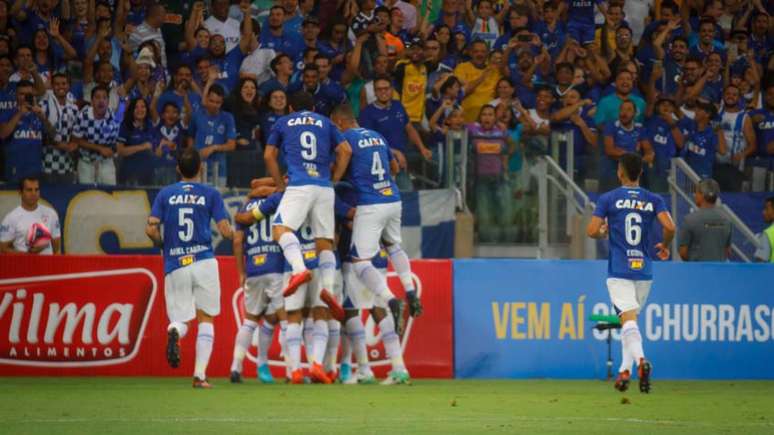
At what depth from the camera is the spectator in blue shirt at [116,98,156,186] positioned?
18094mm

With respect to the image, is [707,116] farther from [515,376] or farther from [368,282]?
[368,282]

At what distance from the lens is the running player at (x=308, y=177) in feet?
47.3

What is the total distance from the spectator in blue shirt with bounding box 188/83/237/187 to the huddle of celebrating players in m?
3.13

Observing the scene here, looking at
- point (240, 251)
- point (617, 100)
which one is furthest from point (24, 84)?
point (617, 100)

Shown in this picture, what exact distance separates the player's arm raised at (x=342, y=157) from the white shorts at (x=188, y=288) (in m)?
1.69

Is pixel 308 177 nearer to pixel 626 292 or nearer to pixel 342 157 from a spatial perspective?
pixel 342 157

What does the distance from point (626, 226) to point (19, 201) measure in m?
7.69

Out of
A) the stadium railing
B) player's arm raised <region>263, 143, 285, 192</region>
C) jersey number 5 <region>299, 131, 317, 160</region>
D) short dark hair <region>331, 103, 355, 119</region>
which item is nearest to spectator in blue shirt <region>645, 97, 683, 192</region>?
the stadium railing

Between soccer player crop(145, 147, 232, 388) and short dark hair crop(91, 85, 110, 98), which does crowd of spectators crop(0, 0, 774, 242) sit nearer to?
short dark hair crop(91, 85, 110, 98)

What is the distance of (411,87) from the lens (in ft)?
67.5

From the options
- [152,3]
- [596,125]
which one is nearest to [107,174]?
[152,3]

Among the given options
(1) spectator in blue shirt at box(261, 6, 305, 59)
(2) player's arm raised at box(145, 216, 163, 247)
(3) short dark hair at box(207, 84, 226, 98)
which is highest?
(1) spectator in blue shirt at box(261, 6, 305, 59)

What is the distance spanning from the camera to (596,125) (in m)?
21.0

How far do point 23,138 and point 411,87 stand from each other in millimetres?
5478
